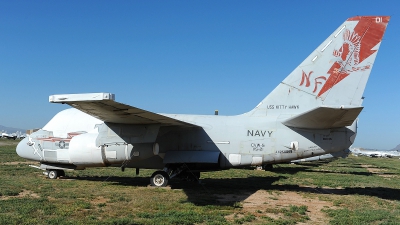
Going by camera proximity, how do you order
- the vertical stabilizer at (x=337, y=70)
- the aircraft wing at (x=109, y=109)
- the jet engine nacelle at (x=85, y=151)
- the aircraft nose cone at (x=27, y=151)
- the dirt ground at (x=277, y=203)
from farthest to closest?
1. the aircraft nose cone at (x=27, y=151)
2. the jet engine nacelle at (x=85, y=151)
3. the vertical stabilizer at (x=337, y=70)
4. the dirt ground at (x=277, y=203)
5. the aircraft wing at (x=109, y=109)

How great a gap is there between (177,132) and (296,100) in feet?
15.0

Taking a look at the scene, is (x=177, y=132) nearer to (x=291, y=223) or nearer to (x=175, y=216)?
(x=175, y=216)

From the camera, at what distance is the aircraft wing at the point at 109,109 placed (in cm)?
828

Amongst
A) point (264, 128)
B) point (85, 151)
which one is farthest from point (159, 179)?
point (264, 128)

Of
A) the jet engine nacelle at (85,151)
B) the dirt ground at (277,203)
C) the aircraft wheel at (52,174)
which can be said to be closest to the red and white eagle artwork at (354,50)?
the dirt ground at (277,203)

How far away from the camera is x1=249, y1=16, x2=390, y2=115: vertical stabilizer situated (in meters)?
11.8

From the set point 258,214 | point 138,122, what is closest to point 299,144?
point 258,214

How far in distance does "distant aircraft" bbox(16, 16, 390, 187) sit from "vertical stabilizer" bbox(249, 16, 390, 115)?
3 cm

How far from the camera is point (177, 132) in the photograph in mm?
13656

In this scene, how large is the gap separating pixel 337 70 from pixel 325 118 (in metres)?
2.08

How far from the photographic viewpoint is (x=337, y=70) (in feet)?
39.9

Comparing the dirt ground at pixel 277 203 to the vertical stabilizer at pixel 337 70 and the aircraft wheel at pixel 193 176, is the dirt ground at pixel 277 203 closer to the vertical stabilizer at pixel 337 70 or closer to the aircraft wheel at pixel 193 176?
the aircraft wheel at pixel 193 176

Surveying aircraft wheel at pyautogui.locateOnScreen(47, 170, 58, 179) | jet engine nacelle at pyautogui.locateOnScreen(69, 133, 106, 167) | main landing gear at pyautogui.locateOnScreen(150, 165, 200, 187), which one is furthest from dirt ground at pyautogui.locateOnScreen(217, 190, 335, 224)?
aircraft wheel at pyautogui.locateOnScreen(47, 170, 58, 179)

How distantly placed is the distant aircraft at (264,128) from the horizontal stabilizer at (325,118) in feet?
0.10
